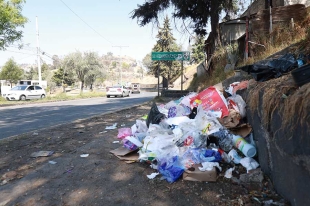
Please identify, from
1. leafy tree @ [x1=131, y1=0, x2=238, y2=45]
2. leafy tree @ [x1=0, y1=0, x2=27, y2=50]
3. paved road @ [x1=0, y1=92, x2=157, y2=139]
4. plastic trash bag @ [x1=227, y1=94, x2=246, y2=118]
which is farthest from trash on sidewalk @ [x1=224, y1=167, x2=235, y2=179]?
leafy tree @ [x1=0, y1=0, x2=27, y2=50]

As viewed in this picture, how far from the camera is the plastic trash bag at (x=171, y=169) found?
310 centimetres

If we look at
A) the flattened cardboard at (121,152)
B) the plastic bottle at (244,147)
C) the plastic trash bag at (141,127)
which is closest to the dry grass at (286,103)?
the plastic bottle at (244,147)

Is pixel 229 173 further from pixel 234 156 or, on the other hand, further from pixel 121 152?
pixel 121 152

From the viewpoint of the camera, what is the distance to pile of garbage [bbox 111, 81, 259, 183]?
3.18 meters

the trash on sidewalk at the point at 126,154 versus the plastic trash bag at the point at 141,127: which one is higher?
the plastic trash bag at the point at 141,127

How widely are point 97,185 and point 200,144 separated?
1545mm

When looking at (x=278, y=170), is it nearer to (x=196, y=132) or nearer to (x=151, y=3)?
(x=196, y=132)

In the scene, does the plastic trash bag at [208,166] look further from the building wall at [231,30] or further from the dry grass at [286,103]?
the building wall at [231,30]

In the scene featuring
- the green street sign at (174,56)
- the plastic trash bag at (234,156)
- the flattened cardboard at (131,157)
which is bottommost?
the flattened cardboard at (131,157)

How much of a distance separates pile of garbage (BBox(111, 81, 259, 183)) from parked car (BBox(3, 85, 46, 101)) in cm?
2168

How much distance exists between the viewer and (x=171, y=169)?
3.17 metres

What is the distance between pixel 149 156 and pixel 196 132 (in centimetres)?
80

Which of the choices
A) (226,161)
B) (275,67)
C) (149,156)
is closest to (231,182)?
(226,161)

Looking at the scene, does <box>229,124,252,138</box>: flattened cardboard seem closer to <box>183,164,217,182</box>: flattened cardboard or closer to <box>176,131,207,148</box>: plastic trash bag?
<box>176,131,207,148</box>: plastic trash bag
